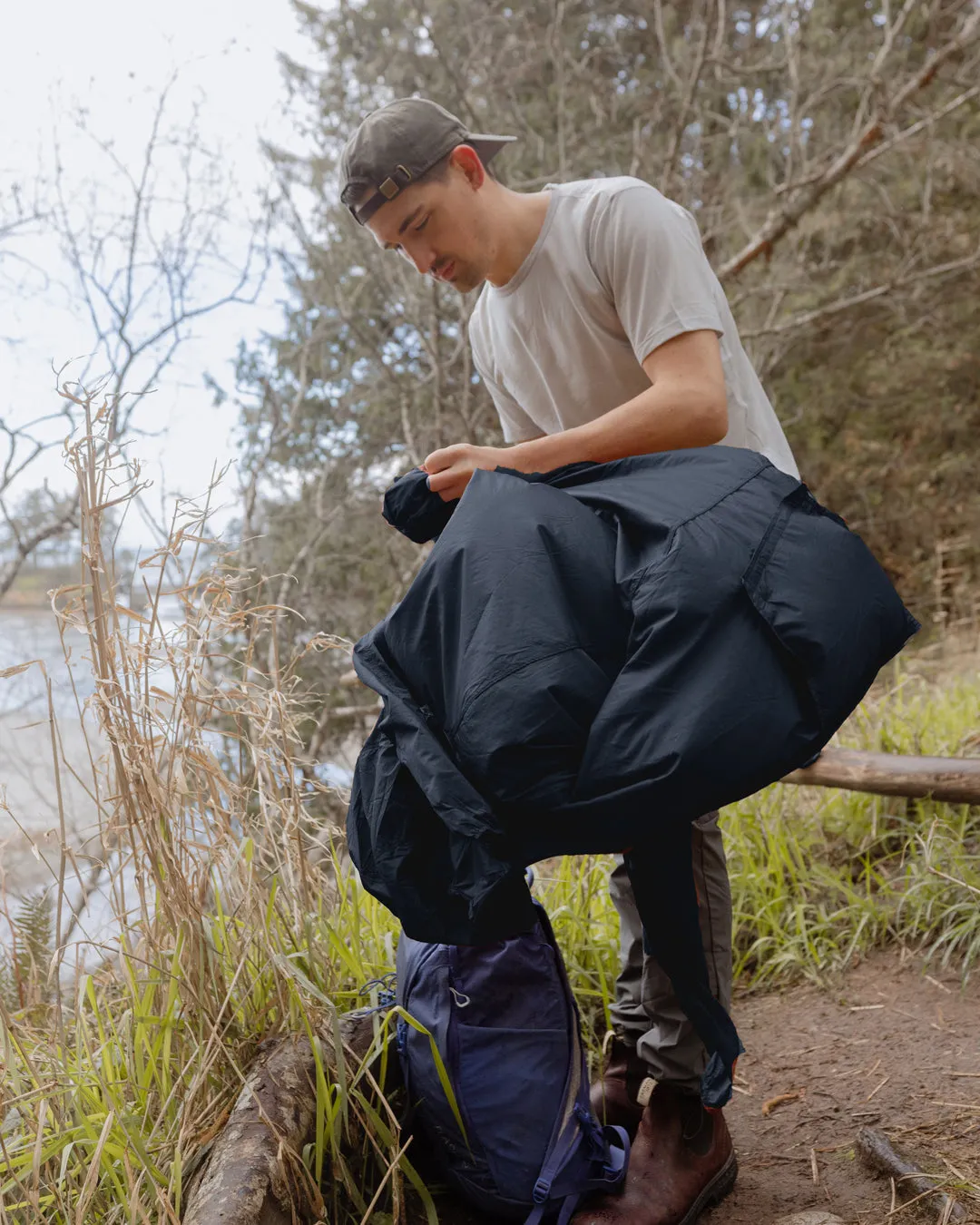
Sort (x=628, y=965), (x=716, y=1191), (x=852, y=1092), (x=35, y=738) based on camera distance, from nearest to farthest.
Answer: (x=716, y=1191) → (x=628, y=965) → (x=852, y=1092) → (x=35, y=738)

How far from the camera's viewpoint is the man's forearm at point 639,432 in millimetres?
1436

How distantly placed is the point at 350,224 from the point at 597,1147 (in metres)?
5.54

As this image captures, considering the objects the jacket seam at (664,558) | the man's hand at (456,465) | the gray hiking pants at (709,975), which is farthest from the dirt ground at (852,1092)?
the man's hand at (456,465)

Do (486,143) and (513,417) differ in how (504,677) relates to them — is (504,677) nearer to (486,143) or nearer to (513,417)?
(513,417)

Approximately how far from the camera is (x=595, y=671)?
3.71 ft

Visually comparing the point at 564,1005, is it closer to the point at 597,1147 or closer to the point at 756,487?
the point at 597,1147

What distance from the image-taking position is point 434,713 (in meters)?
1.22

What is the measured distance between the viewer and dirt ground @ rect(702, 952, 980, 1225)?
63.3 inches

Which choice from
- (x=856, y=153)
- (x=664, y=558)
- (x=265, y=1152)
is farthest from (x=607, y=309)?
(x=856, y=153)

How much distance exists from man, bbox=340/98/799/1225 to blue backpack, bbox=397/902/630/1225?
99 millimetres

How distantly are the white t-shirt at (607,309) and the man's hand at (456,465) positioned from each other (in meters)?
0.33

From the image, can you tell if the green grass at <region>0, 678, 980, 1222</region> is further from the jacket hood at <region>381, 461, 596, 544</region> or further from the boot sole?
the jacket hood at <region>381, 461, 596, 544</region>

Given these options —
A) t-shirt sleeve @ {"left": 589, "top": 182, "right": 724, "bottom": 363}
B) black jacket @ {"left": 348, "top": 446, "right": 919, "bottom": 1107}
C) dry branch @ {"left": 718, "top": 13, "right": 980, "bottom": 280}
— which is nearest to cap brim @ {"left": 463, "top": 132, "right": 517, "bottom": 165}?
t-shirt sleeve @ {"left": 589, "top": 182, "right": 724, "bottom": 363}

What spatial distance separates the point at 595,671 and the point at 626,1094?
3.48ft
